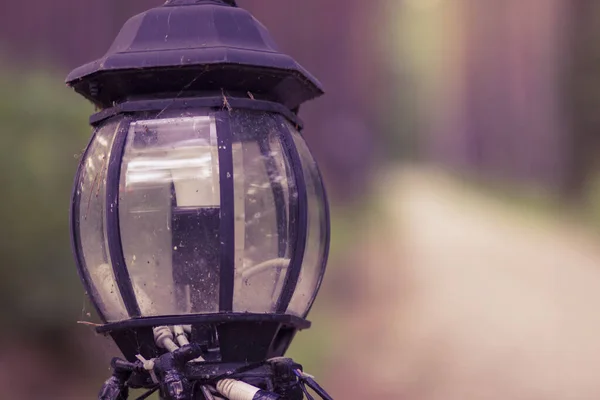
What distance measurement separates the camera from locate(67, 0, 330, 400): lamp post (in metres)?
2.29

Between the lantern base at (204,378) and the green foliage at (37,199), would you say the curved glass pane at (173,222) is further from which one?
the green foliage at (37,199)


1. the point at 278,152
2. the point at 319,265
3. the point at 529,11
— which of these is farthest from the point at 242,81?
the point at 529,11

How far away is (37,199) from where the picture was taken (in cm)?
436

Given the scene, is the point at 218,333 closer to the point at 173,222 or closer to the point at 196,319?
the point at 196,319

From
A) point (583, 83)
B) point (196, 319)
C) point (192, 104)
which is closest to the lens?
point (196, 319)

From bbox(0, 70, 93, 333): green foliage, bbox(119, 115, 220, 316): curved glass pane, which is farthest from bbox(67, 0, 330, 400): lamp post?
bbox(0, 70, 93, 333): green foliage

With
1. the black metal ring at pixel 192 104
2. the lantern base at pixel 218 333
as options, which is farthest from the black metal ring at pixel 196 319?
the black metal ring at pixel 192 104

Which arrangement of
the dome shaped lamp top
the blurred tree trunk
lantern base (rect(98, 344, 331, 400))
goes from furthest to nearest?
1. the blurred tree trunk
2. the dome shaped lamp top
3. lantern base (rect(98, 344, 331, 400))

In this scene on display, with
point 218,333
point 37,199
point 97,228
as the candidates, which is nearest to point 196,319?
point 218,333

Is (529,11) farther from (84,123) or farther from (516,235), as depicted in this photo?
(84,123)

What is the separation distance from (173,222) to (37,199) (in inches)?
87.5

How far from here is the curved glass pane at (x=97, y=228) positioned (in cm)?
238

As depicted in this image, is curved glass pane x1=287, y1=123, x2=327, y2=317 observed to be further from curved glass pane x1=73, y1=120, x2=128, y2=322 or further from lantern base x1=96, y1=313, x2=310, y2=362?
curved glass pane x1=73, y1=120, x2=128, y2=322

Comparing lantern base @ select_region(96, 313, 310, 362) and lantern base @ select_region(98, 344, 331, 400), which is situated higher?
lantern base @ select_region(96, 313, 310, 362)
